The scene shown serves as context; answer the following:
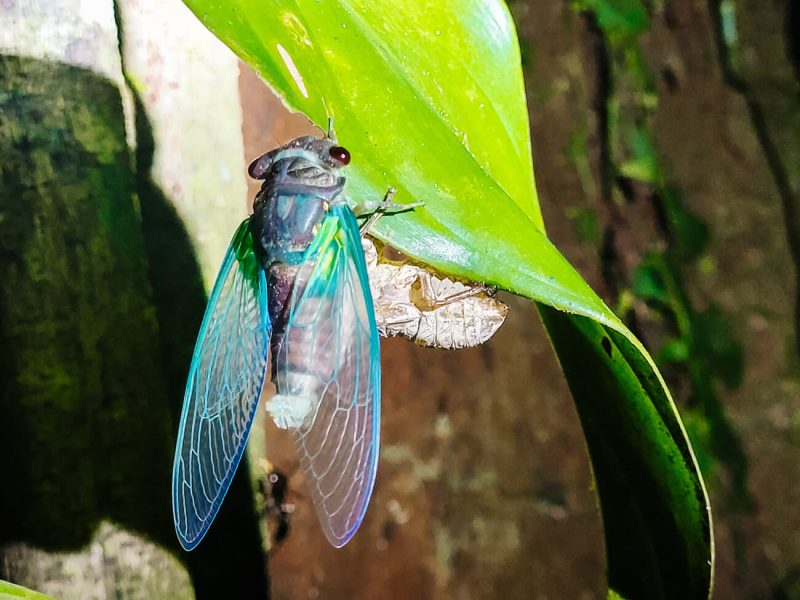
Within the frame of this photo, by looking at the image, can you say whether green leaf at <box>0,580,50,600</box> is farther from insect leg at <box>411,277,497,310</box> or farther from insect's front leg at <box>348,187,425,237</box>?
insect leg at <box>411,277,497,310</box>

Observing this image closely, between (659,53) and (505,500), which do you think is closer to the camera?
(505,500)

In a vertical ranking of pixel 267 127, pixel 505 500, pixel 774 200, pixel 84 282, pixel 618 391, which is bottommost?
pixel 505 500

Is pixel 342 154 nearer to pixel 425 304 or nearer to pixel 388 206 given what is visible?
pixel 388 206

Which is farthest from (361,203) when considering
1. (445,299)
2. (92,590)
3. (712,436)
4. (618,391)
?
(712,436)

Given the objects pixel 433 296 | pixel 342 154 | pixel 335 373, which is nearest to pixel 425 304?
pixel 433 296

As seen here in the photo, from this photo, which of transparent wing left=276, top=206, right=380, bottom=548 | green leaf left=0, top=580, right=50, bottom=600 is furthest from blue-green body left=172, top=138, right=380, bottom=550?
green leaf left=0, top=580, right=50, bottom=600

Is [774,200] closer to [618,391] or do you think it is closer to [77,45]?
[618,391]

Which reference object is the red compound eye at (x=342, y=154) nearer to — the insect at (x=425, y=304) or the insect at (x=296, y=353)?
the insect at (x=296, y=353)
